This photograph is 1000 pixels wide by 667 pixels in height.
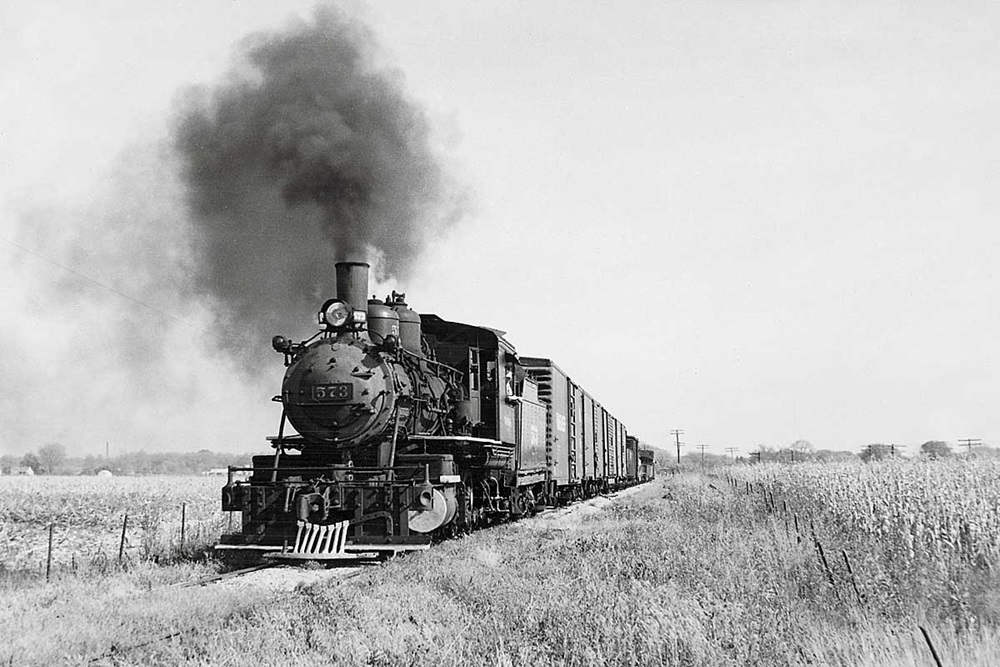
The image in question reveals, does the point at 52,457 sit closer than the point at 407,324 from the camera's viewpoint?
No

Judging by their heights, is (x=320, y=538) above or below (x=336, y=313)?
below

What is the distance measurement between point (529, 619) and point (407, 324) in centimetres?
705

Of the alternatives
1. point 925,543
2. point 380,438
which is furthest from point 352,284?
point 925,543

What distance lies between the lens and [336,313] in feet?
39.8

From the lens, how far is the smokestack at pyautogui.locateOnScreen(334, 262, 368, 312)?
12328 millimetres

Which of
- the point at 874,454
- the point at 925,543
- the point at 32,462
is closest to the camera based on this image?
the point at 925,543

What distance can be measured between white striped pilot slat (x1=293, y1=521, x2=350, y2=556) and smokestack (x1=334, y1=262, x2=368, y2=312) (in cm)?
301

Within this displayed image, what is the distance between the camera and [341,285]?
12406 millimetres

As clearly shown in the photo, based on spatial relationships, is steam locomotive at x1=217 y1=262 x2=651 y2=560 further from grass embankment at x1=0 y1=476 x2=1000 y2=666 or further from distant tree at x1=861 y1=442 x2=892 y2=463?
distant tree at x1=861 y1=442 x2=892 y2=463

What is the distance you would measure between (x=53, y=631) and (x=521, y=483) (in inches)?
369

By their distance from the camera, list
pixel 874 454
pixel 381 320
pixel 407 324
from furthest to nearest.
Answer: pixel 874 454, pixel 407 324, pixel 381 320

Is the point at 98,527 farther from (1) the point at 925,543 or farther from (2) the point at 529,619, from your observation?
(1) the point at 925,543

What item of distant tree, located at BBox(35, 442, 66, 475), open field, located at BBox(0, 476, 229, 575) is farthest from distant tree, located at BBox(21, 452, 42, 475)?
open field, located at BBox(0, 476, 229, 575)

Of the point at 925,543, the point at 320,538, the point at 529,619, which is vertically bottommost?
the point at 529,619
